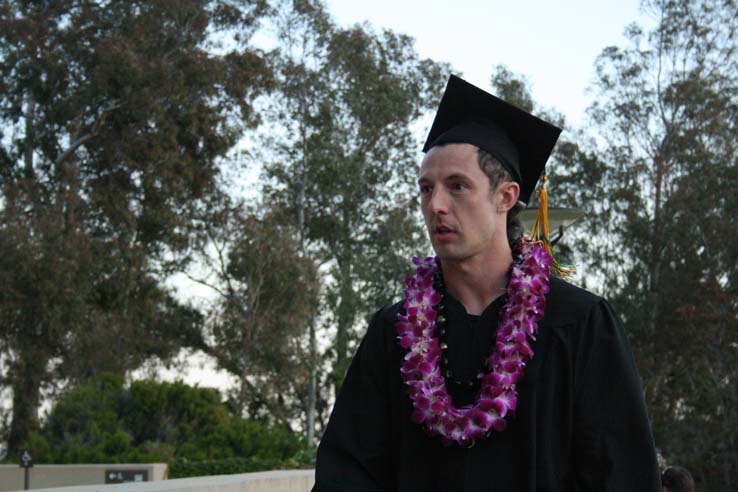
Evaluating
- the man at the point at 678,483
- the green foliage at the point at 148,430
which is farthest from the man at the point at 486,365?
the green foliage at the point at 148,430

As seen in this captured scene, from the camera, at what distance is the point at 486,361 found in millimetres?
3428

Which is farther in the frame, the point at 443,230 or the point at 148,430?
the point at 148,430

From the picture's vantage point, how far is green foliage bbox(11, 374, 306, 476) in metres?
18.4

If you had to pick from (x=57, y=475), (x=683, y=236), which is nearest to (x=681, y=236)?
(x=683, y=236)

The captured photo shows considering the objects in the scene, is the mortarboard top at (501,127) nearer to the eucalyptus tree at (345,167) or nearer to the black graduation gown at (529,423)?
the black graduation gown at (529,423)

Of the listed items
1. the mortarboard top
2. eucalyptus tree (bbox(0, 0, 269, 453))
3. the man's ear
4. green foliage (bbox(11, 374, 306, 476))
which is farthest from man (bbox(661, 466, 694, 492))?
eucalyptus tree (bbox(0, 0, 269, 453))

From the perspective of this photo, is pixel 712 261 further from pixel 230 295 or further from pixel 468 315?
pixel 468 315

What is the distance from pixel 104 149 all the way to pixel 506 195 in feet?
99.7

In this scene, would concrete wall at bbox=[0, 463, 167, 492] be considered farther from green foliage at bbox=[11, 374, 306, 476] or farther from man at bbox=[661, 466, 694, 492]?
man at bbox=[661, 466, 694, 492]

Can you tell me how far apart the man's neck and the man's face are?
0.14ft

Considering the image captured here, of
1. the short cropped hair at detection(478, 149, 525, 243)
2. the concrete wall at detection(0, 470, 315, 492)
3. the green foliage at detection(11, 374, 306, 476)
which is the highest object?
the green foliage at detection(11, 374, 306, 476)

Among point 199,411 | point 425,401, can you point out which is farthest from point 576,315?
point 199,411

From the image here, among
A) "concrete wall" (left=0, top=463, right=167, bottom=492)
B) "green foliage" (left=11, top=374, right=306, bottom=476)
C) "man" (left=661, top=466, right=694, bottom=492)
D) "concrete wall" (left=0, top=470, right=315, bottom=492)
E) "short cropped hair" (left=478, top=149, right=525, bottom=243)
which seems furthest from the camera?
"green foliage" (left=11, top=374, right=306, bottom=476)

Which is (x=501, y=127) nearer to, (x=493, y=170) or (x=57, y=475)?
(x=493, y=170)
